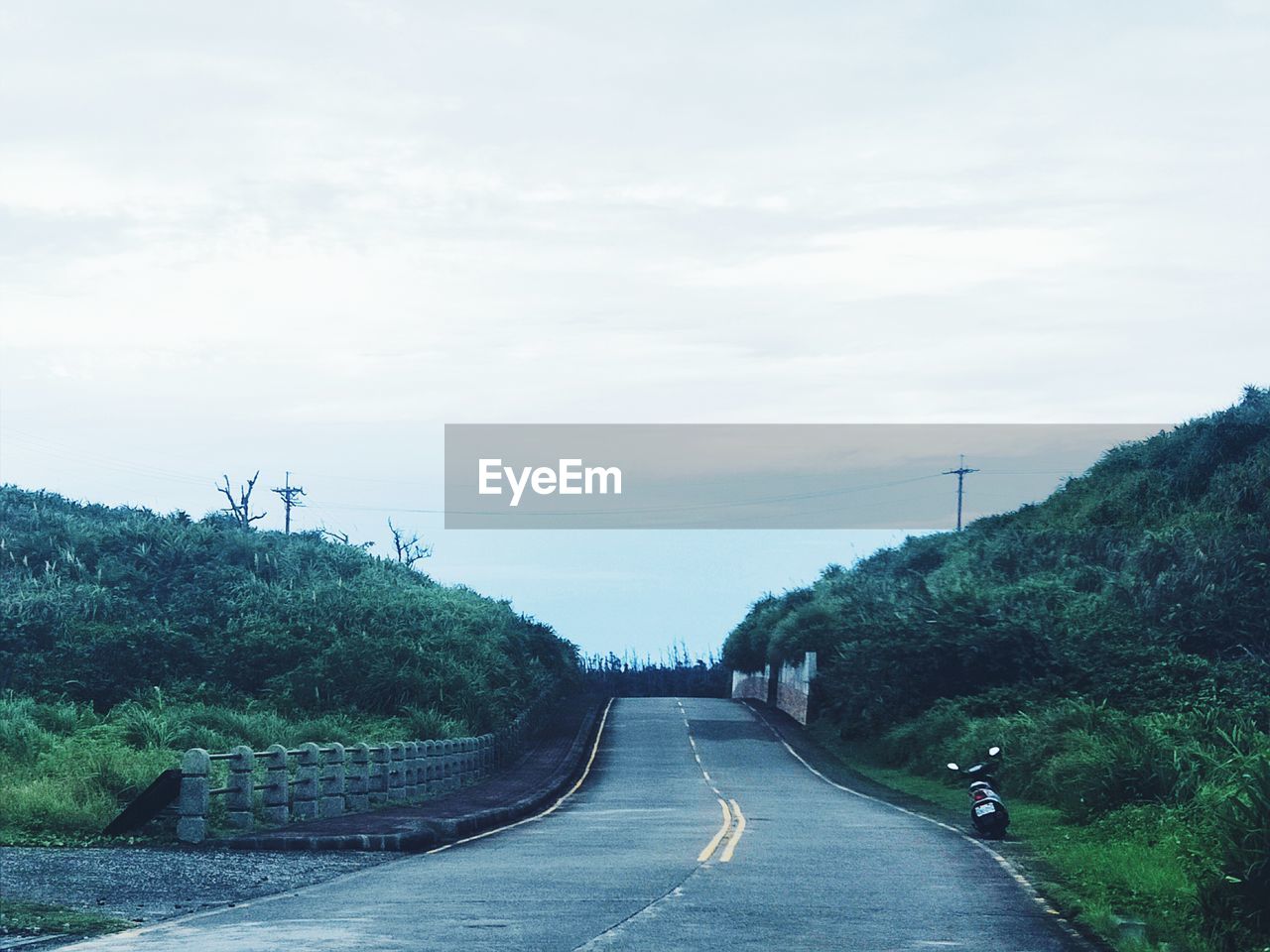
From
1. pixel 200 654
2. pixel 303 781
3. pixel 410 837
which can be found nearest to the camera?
pixel 410 837

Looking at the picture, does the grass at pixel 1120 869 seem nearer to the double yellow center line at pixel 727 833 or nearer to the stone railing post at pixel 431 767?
the double yellow center line at pixel 727 833

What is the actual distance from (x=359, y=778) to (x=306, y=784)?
100 inches

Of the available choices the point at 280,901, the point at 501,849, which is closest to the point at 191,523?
the point at 501,849

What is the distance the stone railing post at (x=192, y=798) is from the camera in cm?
2016

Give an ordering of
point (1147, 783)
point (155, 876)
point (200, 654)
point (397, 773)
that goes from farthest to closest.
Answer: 1. point (200, 654)
2. point (397, 773)
3. point (1147, 783)
4. point (155, 876)

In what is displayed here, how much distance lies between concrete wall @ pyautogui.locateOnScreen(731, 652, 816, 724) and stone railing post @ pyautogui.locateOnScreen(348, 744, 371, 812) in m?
39.5

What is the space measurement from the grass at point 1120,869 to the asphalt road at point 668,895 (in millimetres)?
524

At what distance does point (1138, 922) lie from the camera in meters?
12.6

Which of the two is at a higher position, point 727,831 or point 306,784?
point 306,784

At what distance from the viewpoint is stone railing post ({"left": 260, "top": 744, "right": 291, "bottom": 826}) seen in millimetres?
22688

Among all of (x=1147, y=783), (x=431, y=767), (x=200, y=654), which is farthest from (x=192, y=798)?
(x=200, y=654)

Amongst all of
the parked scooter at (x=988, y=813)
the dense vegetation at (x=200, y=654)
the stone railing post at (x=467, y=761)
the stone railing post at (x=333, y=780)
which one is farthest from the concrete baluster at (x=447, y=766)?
the parked scooter at (x=988, y=813)

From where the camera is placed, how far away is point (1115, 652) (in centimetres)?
4519

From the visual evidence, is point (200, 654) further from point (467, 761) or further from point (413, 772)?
point (413, 772)
